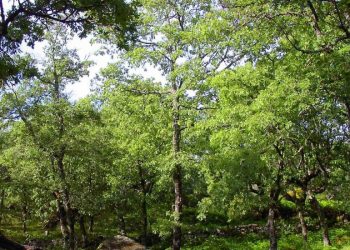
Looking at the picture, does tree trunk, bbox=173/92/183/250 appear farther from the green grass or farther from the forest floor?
the green grass

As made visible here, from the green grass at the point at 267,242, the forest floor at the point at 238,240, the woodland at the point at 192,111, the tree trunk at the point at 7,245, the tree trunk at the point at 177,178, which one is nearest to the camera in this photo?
the woodland at the point at 192,111

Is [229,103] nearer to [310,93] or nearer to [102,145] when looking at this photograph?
[310,93]

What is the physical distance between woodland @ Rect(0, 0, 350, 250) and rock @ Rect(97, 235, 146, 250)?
9.03 ft

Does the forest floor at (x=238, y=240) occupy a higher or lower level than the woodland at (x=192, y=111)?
lower

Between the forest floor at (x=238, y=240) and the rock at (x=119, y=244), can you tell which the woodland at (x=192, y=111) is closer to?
the forest floor at (x=238, y=240)

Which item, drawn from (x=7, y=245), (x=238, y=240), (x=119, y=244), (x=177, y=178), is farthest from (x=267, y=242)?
(x=7, y=245)

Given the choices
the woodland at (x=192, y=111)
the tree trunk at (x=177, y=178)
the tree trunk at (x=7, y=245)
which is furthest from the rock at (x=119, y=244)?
the tree trunk at (x=7, y=245)

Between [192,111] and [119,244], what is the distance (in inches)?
468

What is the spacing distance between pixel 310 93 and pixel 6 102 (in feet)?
49.1

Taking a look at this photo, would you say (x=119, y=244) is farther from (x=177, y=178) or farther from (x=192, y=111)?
(x=192, y=111)

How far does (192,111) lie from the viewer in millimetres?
19938

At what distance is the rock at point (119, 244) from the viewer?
26.3 metres

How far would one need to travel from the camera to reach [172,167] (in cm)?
1897

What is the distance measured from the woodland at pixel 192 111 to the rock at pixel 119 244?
2752 mm
